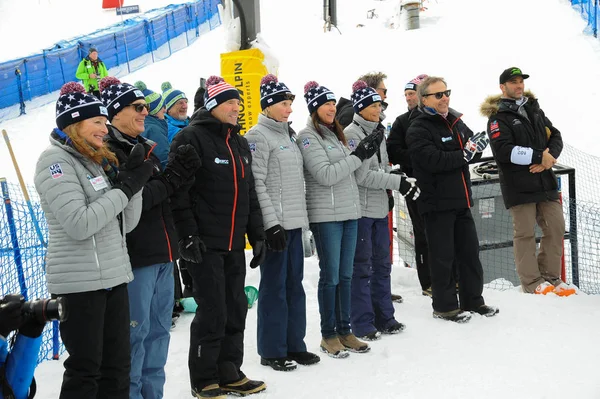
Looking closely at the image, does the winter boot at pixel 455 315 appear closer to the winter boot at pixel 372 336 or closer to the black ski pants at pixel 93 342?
the winter boot at pixel 372 336

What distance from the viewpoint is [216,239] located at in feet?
13.6

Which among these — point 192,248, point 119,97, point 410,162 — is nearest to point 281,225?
point 192,248

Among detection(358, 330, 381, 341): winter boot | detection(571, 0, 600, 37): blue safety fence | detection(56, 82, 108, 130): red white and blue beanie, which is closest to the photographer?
detection(56, 82, 108, 130): red white and blue beanie

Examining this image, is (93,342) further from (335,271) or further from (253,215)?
(335,271)

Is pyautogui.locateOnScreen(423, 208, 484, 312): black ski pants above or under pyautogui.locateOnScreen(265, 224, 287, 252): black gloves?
under

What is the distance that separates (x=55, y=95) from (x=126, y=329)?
18.5 metres

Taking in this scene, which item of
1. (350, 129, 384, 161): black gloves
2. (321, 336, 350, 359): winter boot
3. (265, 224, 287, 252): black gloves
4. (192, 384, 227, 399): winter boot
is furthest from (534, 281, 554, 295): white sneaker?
(192, 384, 227, 399): winter boot

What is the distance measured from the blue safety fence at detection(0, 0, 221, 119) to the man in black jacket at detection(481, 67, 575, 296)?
1561cm

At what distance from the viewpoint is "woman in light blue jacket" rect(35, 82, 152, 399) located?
10.3 feet

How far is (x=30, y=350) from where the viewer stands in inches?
102

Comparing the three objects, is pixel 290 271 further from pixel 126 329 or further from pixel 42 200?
pixel 42 200

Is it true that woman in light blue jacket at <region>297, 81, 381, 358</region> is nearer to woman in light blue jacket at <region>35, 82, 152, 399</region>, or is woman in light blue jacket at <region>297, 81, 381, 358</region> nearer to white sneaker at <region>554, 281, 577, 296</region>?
woman in light blue jacket at <region>35, 82, 152, 399</region>

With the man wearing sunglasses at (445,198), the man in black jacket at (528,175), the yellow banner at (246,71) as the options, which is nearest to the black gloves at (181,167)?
the man wearing sunglasses at (445,198)

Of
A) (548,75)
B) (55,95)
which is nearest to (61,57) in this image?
(55,95)
